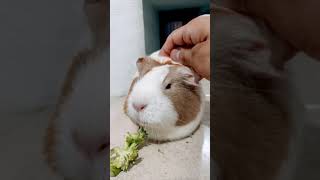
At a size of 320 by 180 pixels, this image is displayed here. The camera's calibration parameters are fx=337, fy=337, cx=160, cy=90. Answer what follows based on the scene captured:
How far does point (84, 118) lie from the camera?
29 cm

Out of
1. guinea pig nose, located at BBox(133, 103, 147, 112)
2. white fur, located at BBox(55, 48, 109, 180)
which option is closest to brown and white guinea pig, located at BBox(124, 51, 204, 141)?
guinea pig nose, located at BBox(133, 103, 147, 112)

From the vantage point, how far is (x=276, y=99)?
287mm

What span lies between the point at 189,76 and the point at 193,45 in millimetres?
74

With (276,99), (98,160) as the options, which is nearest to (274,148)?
(276,99)

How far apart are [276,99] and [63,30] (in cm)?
19

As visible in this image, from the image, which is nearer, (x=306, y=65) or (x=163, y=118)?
(x=306, y=65)

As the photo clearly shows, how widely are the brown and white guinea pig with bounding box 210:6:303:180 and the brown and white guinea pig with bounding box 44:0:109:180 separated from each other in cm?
10

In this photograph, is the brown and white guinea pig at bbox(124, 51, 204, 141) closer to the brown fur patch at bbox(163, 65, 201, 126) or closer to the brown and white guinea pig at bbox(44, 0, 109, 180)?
the brown fur patch at bbox(163, 65, 201, 126)

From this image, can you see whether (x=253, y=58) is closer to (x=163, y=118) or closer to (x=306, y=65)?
(x=306, y=65)

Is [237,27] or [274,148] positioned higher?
[237,27]

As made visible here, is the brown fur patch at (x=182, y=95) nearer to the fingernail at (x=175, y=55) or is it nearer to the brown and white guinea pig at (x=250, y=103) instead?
the fingernail at (x=175, y=55)

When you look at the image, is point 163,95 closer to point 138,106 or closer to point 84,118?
point 138,106

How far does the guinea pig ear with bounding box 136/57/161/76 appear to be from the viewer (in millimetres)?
437

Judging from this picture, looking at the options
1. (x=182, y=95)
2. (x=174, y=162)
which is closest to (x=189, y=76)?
(x=182, y=95)
